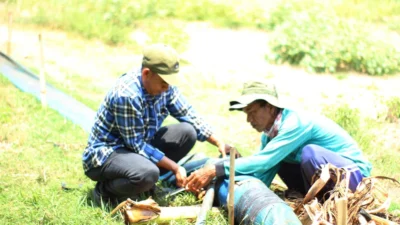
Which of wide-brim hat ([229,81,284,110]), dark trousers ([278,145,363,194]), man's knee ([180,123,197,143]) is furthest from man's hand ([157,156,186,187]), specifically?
dark trousers ([278,145,363,194])

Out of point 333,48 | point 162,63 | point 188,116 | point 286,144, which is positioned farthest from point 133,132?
point 333,48

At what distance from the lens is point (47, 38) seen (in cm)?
1002

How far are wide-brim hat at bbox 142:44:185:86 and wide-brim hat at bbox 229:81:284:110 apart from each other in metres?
0.43

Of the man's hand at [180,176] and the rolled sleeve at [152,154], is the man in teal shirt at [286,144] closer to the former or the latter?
the man's hand at [180,176]

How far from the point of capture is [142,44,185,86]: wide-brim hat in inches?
155

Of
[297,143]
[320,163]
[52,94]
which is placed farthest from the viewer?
[52,94]

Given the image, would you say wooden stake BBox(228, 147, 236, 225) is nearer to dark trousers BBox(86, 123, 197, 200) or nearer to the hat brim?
the hat brim

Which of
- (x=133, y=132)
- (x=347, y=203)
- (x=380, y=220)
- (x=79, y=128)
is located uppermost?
(x=133, y=132)

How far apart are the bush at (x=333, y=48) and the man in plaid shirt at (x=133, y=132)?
15.7ft

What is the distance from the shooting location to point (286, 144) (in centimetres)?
393

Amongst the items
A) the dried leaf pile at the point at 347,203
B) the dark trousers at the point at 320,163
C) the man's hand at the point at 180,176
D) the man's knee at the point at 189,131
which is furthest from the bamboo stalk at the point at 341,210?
the man's knee at the point at 189,131

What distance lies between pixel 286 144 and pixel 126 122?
107 centimetres

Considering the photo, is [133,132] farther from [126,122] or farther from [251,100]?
[251,100]

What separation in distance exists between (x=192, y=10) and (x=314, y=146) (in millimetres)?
7989
